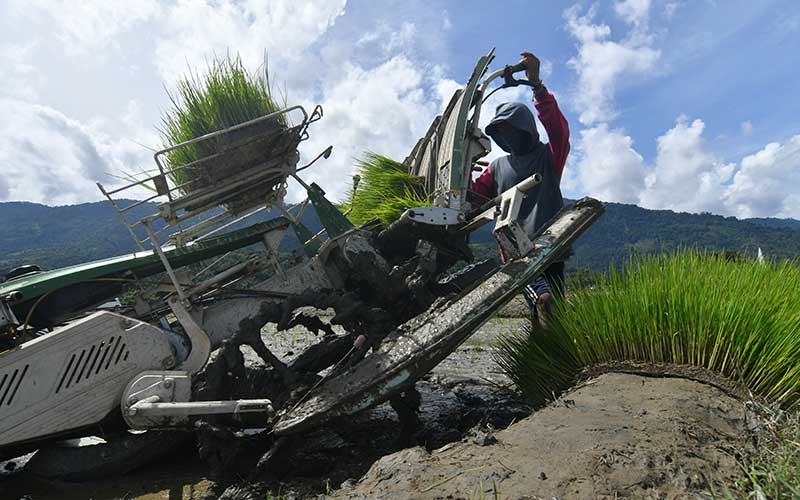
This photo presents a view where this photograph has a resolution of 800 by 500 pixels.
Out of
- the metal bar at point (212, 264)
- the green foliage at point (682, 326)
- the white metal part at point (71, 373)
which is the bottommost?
the green foliage at point (682, 326)

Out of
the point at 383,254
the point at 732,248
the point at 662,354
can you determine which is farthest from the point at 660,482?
the point at 732,248

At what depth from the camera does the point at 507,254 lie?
324 cm

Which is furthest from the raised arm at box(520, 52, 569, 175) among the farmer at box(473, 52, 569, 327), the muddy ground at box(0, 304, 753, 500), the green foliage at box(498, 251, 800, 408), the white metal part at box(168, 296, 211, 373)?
the white metal part at box(168, 296, 211, 373)

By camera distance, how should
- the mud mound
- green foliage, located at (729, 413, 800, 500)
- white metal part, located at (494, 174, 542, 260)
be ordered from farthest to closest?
white metal part, located at (494, 174, 542, 260) < the mud mound < green foliage, located at (729, 413, 800, 500)

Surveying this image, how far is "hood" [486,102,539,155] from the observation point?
12.7ft

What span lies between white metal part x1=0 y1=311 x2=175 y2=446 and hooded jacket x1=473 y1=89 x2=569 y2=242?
3.09 meters

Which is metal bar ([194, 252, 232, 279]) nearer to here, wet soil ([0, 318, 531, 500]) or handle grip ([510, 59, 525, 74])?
wet soil ([0, 318, 531, 500])

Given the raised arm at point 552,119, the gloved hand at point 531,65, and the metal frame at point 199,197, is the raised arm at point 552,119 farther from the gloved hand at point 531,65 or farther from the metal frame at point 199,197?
the metal frame at point 199,197

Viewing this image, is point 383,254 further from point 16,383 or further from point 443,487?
point 16,383

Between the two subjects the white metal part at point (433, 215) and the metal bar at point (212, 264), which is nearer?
the white metal part at point (433, 215)

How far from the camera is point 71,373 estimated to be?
2.73 metres

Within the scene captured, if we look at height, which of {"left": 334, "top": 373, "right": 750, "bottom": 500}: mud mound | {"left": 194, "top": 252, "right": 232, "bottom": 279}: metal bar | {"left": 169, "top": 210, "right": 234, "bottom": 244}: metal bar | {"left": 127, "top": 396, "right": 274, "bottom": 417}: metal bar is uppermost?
{"left": 169, "top": 210, "right": 234, "bottom": 244}: metal bar

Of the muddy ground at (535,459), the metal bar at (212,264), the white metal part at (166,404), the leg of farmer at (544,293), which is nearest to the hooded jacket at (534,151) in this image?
the leg of farmer at (544,293)

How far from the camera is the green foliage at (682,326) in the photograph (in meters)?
2.20
